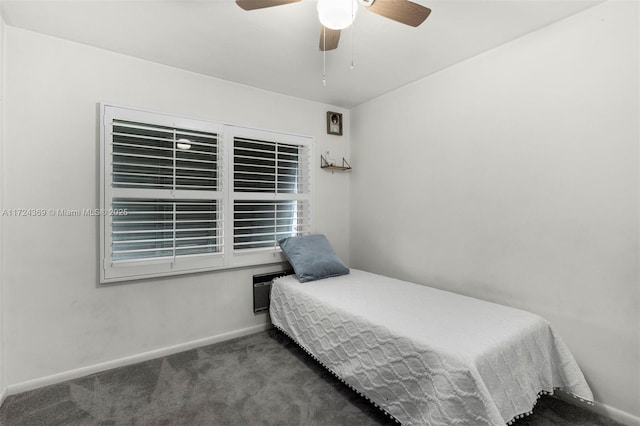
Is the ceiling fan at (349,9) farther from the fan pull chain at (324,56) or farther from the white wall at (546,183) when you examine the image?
the white wall at (546,183)

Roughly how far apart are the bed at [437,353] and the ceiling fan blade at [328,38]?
1702 millimetres

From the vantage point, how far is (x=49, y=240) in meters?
2.12

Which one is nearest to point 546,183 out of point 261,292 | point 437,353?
point 437,353

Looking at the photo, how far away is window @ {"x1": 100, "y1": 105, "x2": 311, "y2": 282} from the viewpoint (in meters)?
2.34

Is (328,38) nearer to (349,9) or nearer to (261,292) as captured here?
(349,9)

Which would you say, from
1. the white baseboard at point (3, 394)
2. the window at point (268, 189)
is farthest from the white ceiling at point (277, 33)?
the white baseboard at point (3, 394)

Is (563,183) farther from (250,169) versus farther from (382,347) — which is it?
(250,169)

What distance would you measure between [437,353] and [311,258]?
1.54 m

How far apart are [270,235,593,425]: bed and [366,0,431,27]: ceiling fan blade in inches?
66.3

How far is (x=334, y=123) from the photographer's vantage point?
11.5ft

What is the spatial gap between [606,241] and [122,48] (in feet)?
11.5

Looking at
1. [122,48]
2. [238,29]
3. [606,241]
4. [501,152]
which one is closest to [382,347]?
[606,241]

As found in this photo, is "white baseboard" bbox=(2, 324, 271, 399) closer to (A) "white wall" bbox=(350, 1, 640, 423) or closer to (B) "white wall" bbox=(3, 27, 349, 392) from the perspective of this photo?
(B) "white wall" bbox=(3, 27, 349, 392)

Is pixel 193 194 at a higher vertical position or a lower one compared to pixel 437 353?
higher
